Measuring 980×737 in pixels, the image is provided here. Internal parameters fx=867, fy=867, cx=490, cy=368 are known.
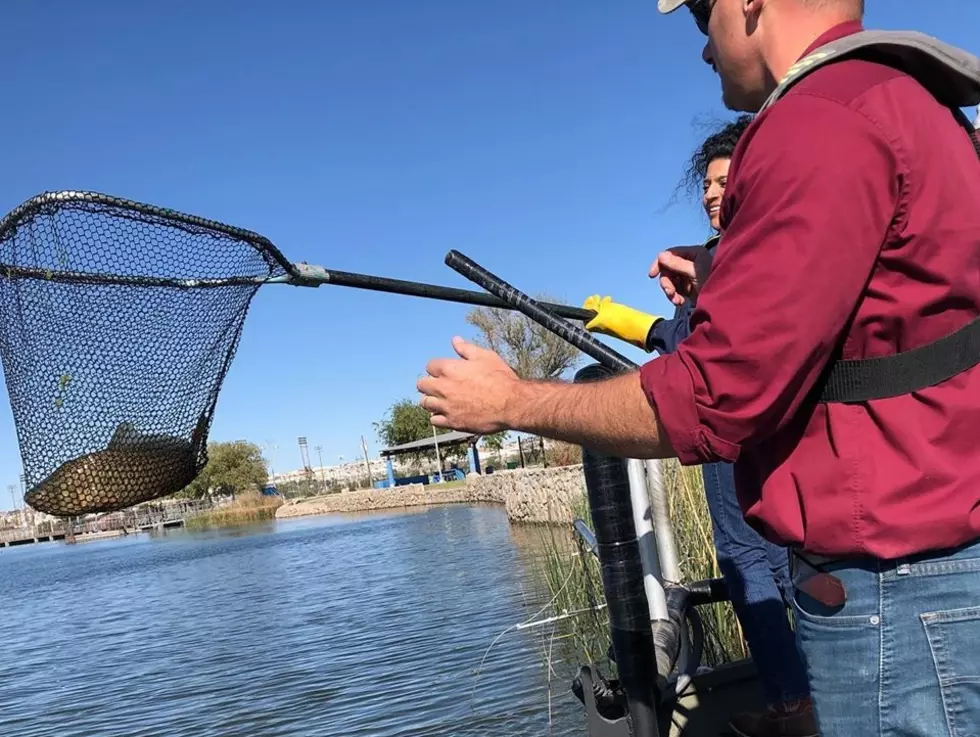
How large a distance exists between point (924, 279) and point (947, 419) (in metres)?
0.20

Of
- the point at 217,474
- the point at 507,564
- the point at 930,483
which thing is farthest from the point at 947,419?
the point at 217,474

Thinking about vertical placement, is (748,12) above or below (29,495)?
above

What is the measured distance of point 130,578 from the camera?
2861 cm

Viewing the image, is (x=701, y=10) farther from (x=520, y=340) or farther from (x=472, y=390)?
(x=520, y=340)

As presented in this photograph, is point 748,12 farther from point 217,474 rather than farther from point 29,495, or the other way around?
point 217,474

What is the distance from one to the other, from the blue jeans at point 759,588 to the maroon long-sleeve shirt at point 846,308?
1.56 meters

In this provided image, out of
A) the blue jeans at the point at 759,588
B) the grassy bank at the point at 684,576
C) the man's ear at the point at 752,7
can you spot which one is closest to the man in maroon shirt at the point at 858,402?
the man's ear at the point at 752,7

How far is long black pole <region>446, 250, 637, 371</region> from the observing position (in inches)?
87.0

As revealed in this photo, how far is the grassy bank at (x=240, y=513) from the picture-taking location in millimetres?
71062

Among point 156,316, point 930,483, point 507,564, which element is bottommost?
point 507,564

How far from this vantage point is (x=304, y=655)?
1105 centimetres

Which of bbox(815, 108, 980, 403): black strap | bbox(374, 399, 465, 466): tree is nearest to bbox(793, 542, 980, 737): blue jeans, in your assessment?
bbox(815, 108, 980, 403): black strap

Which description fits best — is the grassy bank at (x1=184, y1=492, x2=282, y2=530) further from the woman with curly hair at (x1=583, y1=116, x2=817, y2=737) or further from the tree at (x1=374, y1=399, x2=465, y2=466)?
the woman with curly hair at (x1=583, y1=116, x2=817, y2=737)

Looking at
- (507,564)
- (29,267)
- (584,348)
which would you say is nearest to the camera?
(584,348)
